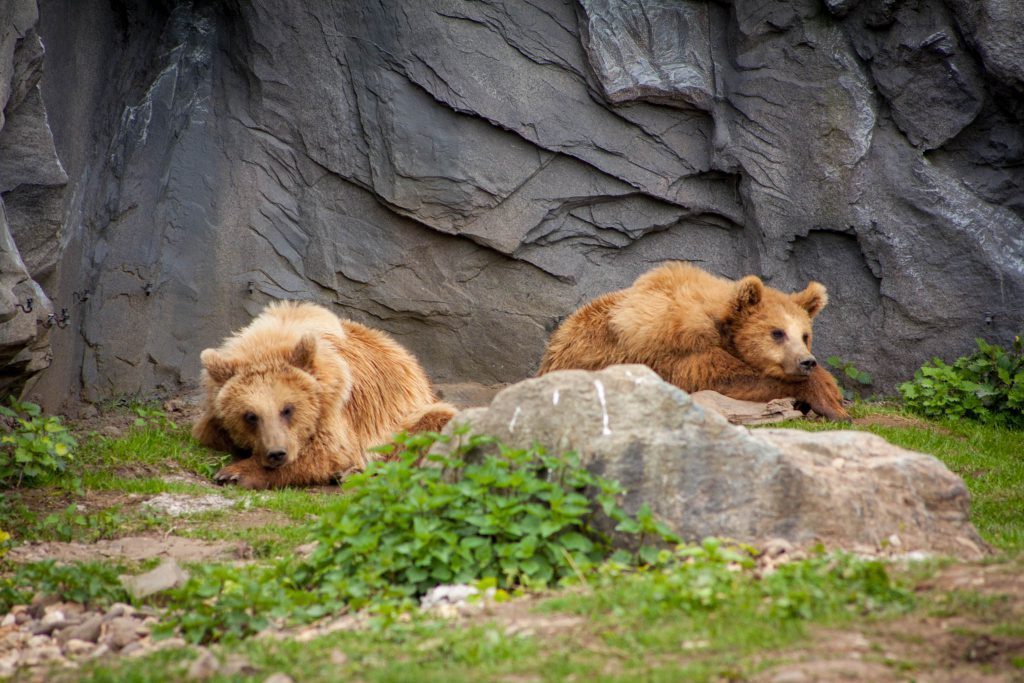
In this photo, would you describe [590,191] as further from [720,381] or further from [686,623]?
[686,623]

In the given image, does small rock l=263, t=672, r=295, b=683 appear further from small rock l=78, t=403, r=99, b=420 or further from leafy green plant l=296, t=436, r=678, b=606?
small rock l=78, t=403, r=99, b=420

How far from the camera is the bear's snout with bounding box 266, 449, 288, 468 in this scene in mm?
8664

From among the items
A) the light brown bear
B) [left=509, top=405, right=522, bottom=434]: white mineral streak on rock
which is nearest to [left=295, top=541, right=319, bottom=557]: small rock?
[left=509, top=405, right=522, bottom=434]: white mineral streak on rock

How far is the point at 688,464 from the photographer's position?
5.34 metres

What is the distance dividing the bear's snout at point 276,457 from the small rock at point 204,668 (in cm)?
436

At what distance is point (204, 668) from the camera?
4.25 metres

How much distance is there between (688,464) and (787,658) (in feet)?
5.03

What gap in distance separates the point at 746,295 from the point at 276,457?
470 centimetres

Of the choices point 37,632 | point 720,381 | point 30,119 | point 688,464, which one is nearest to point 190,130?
point 30,119

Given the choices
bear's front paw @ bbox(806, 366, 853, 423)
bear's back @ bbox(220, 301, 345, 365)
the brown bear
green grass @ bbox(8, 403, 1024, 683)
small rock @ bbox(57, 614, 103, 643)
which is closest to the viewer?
green grass @ bbox(8, 403, 1024, 683)

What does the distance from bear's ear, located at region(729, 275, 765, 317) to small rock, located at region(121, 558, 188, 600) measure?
631 cm

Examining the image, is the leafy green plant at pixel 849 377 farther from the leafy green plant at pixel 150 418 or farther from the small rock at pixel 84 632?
the small rock at pixel 84 632

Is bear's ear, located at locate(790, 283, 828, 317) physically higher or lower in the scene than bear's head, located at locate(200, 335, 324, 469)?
higher

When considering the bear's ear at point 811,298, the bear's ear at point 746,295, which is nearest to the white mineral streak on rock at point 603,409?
the bear's ear at point 746,295
